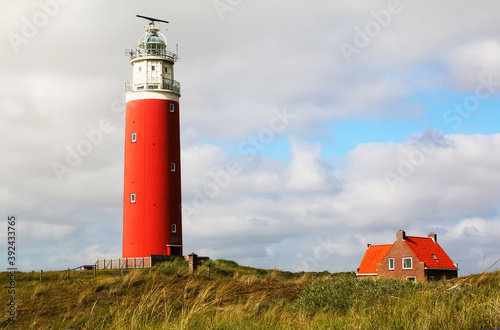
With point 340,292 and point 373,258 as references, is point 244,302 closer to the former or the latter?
point 340,292

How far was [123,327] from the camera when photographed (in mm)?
9984

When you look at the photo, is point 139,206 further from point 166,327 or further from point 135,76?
point 166,327

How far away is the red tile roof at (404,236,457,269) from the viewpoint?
44594 mm

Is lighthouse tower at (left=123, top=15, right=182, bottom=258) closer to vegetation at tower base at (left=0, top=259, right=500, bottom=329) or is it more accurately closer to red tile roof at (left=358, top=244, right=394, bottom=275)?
vegetation at tower base at (left=0, top=259, right=500, bottom=329)

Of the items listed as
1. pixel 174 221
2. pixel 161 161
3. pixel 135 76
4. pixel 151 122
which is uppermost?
pixel 135 76

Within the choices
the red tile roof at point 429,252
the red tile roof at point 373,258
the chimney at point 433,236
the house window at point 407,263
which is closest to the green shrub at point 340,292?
the house window at point 407,263

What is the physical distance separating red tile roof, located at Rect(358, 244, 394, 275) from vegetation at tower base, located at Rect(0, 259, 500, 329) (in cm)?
1160

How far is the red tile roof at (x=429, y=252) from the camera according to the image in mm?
44594

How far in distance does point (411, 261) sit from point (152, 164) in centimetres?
2091

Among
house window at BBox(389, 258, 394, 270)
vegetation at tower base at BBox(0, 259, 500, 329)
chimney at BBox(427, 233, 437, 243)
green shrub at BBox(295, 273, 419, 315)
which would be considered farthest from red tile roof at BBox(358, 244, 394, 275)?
green shrub at BBox(295, 273, 419, 315)

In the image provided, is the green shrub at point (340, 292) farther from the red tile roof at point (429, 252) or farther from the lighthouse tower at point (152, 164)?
the red tile roof at point (429, 252)

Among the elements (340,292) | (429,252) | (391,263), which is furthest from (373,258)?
(340,292)

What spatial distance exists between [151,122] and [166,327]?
31341 mm

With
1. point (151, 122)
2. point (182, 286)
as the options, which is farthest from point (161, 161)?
point (182, 286)
